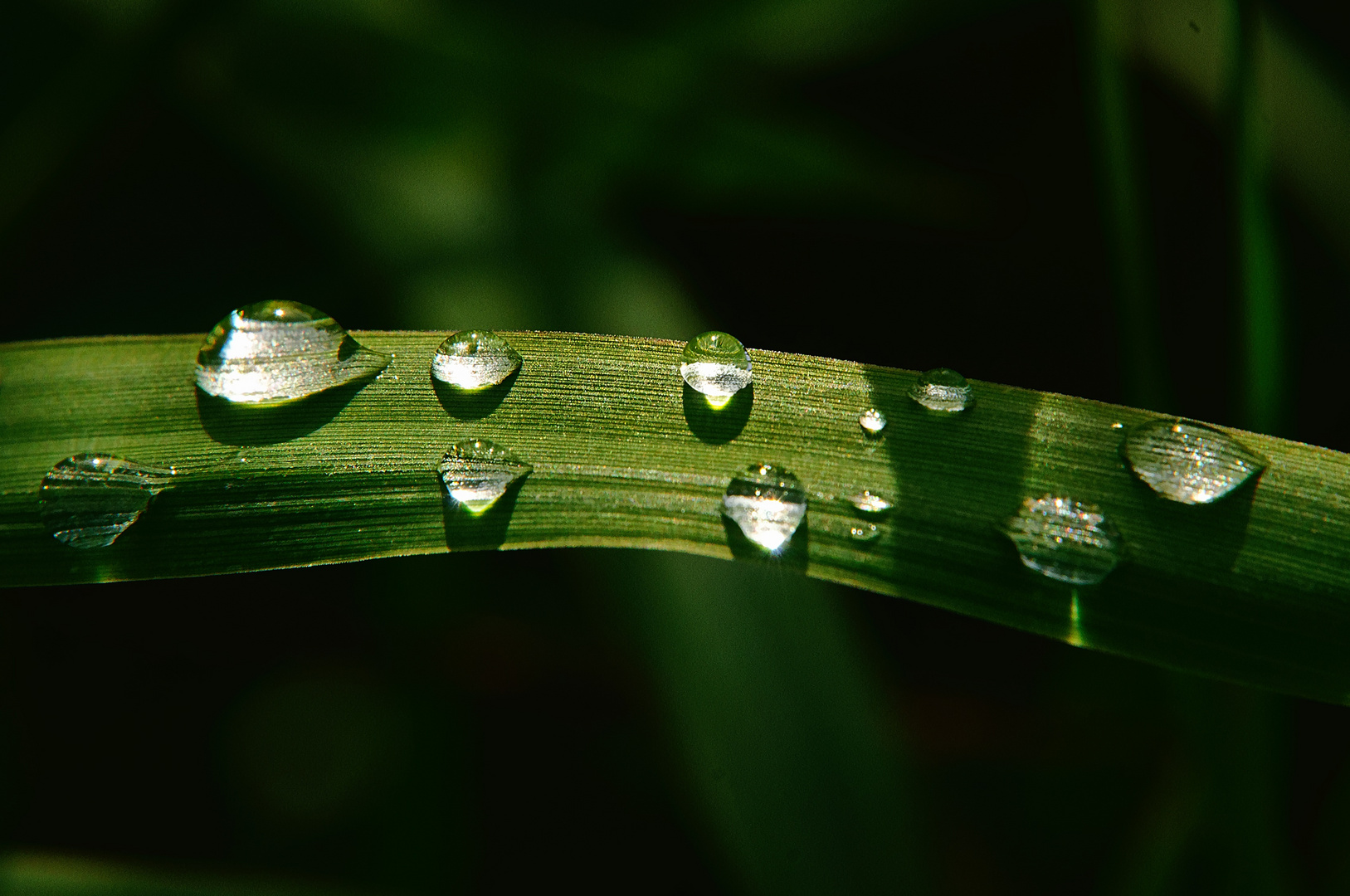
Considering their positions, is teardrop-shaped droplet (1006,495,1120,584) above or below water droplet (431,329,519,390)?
below

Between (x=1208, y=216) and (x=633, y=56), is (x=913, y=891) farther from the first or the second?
(x=633, y=56)

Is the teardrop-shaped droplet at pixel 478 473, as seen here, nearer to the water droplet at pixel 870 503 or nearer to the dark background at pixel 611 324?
the water droplet at pixel 870 503

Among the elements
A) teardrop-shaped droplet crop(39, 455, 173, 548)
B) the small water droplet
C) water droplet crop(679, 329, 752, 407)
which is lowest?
teardrop-shaped droplet crop(39, 455, 173, 548)

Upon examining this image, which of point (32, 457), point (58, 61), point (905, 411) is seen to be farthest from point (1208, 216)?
point (58, 61)

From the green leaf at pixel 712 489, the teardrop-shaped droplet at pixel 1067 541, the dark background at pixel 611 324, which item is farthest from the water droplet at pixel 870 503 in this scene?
the dark background at pixel 611 324

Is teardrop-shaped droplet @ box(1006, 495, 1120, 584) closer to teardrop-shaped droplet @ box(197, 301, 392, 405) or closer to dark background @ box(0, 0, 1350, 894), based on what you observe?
dark background @ box(0, 0, 1350, 894)

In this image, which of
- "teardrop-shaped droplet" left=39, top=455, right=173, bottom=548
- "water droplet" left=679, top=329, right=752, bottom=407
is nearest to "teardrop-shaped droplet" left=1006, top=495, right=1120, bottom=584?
"water droplet" left=679, top=329, right=752, bottom=407

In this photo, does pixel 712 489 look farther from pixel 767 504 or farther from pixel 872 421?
pixel 872 421
